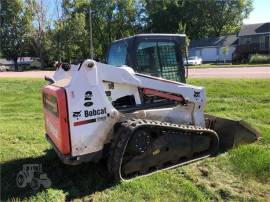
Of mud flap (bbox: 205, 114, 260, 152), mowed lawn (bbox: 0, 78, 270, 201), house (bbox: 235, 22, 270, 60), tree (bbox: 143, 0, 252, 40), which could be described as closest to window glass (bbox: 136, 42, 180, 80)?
mud flap (bbox: 205, 114, 260, 152)

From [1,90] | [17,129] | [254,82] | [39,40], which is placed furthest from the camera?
[39,40]

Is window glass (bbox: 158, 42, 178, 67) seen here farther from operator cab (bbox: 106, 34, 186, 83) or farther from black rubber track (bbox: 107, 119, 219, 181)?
black rubber track (bbox: 107, 119, 219, 181)

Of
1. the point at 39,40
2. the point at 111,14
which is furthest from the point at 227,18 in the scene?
the point at 39,40

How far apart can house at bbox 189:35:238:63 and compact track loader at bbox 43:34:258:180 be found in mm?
54080

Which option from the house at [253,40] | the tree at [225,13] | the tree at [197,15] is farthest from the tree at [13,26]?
the house at [253,40]

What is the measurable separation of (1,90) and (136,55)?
13.6 meters

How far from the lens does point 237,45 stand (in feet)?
192

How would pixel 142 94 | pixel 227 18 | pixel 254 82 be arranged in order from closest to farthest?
pixel 142 94 → pixel 254 82 → pixel 227 18

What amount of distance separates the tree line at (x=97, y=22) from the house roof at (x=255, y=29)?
875 centimetres

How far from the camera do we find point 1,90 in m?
18.4

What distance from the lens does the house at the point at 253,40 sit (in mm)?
55750

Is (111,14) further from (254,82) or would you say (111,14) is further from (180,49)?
(180,49)

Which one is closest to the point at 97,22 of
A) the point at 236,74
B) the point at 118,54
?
the point at 236,74

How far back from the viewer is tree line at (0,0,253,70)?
177ft
